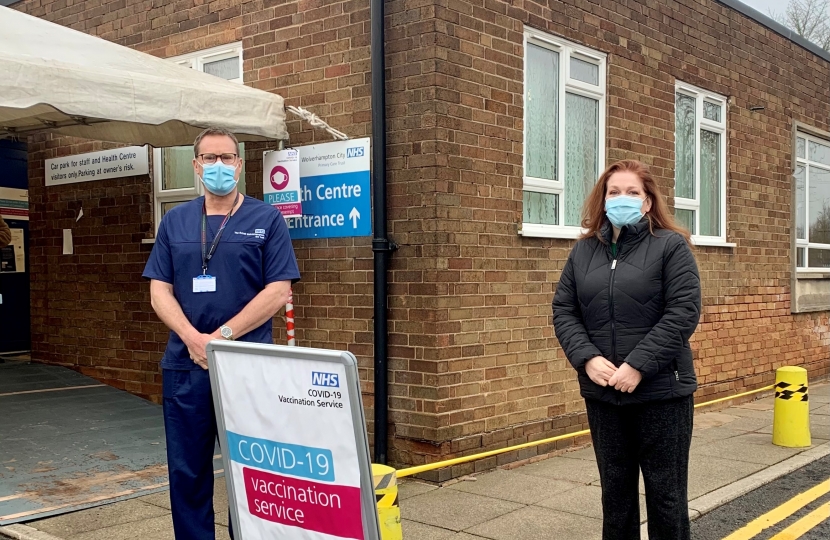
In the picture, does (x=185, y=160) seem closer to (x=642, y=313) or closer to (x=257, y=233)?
(x=257, y=233)

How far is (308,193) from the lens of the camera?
6926mm

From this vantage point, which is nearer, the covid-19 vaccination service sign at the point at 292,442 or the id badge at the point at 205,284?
the covid-19 vaccination service sign at the point at 292,442

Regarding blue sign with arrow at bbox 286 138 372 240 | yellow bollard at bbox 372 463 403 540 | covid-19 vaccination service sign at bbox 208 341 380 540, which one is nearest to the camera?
covid-19 vaccination service sign at bbox 208 341 380 540

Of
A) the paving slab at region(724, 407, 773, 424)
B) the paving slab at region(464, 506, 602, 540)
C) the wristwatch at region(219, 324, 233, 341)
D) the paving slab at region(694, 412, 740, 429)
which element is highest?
the wristwatch at region(219, 324, 233, 341)

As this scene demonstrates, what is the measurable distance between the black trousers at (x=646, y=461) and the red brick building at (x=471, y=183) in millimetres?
2304

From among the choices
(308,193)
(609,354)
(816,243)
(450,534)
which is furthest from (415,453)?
(816,243)

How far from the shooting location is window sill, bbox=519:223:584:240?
7.08 meters

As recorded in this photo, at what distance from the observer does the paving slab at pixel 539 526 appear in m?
5.04

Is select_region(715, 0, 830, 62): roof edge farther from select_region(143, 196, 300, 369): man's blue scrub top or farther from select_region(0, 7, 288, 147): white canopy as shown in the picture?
select_region(143, 196, 300, 369): man's blue scrub top

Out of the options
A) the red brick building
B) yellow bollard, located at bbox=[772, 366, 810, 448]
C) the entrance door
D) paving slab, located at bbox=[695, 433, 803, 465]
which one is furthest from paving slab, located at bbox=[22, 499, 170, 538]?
the entrance door

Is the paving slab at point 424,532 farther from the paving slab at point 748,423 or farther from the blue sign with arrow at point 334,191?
the paving slab at point 748,423

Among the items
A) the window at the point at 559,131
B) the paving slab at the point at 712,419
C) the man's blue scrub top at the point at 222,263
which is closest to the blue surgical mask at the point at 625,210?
the man's blue scrub top at the point at 222,263

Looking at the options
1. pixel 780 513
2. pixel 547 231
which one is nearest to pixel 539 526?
pixel 780 513

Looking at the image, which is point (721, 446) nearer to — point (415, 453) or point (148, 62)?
point (415, 453)
